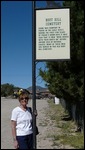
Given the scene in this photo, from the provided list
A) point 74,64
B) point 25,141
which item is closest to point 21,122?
point 25,141

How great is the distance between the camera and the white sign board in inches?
295

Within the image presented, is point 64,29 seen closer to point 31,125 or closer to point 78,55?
point 31,125

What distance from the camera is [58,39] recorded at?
295 inches

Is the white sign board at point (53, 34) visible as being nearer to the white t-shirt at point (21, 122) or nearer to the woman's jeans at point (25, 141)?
the white t-shirt at point (21, 122)

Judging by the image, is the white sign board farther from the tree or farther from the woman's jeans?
the tree

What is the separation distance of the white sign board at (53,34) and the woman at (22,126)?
1011mm

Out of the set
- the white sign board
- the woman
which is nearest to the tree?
the white sign board

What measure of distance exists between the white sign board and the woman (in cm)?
101

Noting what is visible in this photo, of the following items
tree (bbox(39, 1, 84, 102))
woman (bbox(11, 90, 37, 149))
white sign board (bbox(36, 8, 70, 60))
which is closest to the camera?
woman (bbox(11, 90, 37, 149))

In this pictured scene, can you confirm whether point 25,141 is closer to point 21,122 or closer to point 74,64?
point 21,122

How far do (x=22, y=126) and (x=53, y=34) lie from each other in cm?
179

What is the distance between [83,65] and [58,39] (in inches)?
257

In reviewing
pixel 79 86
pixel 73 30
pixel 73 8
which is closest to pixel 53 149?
pixel 79 86

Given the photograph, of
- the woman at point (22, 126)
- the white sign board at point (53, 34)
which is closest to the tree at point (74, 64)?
the white sign board at point (53, 34)
